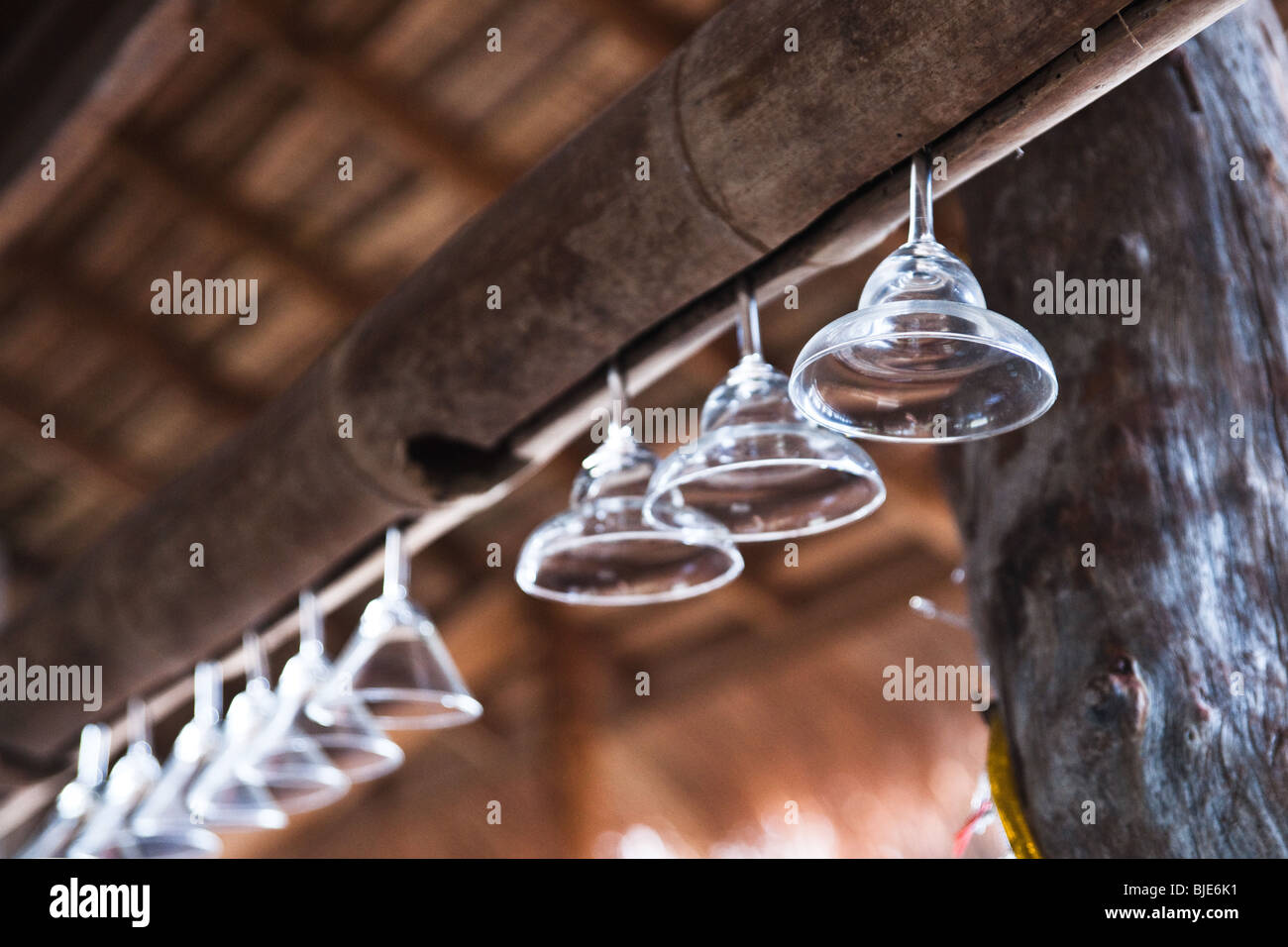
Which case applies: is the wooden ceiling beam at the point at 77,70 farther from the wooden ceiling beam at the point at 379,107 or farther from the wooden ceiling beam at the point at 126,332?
the wooden ceiling beam at the point at 126,332

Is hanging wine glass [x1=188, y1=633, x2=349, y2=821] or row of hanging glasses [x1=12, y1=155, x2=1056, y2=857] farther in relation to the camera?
hanging wine glass [x1=188, y1=633, x2=349, y2=821]

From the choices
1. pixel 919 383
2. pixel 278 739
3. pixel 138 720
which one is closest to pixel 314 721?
pixel 278 739

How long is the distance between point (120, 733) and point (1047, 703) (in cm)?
249

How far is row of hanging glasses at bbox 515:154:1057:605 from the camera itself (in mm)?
1280

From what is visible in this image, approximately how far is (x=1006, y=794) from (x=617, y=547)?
1.97ft

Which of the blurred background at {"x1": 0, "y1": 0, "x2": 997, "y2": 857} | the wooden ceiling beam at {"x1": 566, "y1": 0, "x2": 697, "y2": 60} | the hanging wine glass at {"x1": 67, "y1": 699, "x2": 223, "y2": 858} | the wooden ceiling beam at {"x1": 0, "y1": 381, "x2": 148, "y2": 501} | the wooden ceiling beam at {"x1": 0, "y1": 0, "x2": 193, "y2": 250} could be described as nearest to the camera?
the wooden ceiling beam at {"x1": 0, "y1": 0, "x2": 193, "y2": 250}

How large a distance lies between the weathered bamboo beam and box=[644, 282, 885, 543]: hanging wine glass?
5.3 inches

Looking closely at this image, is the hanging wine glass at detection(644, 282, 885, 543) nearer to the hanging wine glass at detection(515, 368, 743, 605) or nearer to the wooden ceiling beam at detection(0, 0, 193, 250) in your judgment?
the hanging wine glass at detection(515, 368, 743, 605)

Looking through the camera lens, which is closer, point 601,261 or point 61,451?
point 601,261

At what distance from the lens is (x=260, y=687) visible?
2.79 m

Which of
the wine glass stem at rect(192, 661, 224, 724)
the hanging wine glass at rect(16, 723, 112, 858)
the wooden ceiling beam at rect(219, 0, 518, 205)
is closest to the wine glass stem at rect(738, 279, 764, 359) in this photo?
the wine glass stem at rect(192, 661, 224, 724)

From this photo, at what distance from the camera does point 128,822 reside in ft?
10.5

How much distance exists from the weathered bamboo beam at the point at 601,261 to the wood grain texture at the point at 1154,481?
428mm

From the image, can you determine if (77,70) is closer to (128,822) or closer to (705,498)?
(128,822)
